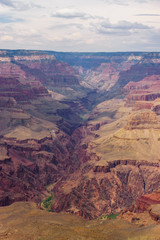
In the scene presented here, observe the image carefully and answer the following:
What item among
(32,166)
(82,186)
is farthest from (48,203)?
(32,166)

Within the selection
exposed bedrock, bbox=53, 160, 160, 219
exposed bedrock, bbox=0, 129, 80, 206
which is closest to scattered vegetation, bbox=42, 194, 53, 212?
exposed bedrock, bbox=53, 160, 160, 219

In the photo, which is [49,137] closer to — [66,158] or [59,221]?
[66,158]

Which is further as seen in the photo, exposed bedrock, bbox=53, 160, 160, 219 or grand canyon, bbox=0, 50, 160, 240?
exposed bedrock, bbox=53, 160, 160, 219

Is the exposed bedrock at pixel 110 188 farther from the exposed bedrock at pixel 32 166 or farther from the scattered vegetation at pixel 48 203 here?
the exposed bedrock at pixel 32 166

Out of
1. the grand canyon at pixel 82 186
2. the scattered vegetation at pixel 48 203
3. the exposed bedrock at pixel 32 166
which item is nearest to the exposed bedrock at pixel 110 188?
the grand canyon at pixel 82 186

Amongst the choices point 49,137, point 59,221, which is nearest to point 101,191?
point 59,221

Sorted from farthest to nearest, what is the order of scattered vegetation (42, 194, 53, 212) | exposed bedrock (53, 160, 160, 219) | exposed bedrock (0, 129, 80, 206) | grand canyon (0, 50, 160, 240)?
1. exposed bedrock (0, 129, 80, 206)
2. scattered vegetation (42, 194, 53, 212)
3. exposed bedrock (53, 160, 160, 219)
4. grand canyon (0, 50, 160, 240)

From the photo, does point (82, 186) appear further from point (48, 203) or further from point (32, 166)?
point (32, 166)

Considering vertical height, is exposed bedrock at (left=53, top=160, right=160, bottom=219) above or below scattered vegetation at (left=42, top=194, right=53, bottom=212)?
above

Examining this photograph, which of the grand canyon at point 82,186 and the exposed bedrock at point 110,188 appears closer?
the grand canyon at point 82,186

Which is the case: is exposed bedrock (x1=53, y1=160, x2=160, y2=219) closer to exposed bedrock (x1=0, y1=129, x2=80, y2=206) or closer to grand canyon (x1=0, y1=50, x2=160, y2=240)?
grand canyon (x1=0, y1=50, x2=160, y2=240)

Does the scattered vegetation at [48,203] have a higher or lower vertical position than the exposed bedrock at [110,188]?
lower
